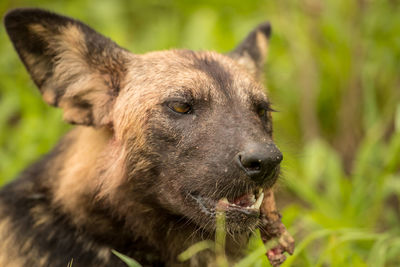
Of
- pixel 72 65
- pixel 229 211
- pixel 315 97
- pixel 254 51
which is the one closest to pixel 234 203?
pixel 229 211

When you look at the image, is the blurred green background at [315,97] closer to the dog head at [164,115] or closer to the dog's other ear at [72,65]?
the dog head at [164,115]

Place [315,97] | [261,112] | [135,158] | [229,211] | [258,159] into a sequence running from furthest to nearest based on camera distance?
[315,97]
[261,112]
[135,158]
[229,211]
[258,159]

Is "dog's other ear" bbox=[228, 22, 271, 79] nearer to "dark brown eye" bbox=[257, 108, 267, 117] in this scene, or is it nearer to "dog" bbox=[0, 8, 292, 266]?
"dog" bbox=[0, 8, 292, 266]

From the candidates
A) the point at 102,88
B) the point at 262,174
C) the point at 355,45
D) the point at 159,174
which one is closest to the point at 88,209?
the point at 159,174

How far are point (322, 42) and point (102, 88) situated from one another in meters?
3.63

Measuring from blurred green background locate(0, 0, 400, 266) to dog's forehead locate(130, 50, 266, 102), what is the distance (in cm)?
124

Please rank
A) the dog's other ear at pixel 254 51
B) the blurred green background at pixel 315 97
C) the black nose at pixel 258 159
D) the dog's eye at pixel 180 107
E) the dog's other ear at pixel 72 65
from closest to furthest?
the black nose at pixel 258 159
the dog's eye at pixel 180 107
the dog's other ear at pixel 72 65
the dog's other ear at pixel 254 51
the blurred green background at pixel 315 97

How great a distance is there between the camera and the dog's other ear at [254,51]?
14.8 feet

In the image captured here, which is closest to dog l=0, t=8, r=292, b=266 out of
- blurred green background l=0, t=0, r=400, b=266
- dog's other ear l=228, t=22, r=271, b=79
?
dog's other ear l=228, t=22, r=271, b=79

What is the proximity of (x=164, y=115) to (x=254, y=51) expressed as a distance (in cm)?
132

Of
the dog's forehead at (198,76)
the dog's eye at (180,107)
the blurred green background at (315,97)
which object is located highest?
the dog's forehead at (198,76)

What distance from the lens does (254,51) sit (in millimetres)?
4645

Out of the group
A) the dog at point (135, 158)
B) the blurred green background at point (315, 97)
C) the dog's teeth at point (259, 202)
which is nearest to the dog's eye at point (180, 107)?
the dog at point (135, 158)

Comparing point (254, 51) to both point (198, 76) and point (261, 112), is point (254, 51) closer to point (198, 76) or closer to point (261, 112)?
point (261, 112)
